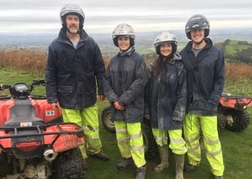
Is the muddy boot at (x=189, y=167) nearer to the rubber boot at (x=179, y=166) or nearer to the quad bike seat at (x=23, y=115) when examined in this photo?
the rubber boot at (x=179, y=166)

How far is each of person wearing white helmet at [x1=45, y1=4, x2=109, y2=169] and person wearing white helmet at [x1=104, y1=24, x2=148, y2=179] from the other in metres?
0.30

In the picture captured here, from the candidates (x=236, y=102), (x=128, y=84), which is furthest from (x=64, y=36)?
(x=236, y=102)

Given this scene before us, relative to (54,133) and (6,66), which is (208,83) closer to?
(54,133)

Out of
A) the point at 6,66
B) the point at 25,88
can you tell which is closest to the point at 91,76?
the point at 25,88

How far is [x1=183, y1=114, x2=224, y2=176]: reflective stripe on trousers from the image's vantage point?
4.24 metres

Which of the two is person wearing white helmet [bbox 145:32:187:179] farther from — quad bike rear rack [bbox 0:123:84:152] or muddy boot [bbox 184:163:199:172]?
quad bike rear rack [bbox 0:123:84:152]

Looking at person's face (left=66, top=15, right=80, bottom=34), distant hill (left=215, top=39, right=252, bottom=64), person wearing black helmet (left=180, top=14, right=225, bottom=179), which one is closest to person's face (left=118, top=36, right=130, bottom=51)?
person's face (left=66, top=15, right=80, bottom=34)

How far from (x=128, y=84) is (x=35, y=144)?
5.09ft

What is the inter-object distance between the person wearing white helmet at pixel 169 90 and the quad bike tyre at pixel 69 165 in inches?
50.2

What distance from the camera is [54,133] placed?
3.29 m

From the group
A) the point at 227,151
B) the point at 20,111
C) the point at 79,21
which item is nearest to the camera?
the point at 20,111

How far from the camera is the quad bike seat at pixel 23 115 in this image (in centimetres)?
367

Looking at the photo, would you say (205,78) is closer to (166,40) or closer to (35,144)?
(166,40)

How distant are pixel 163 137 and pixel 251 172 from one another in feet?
4.93
